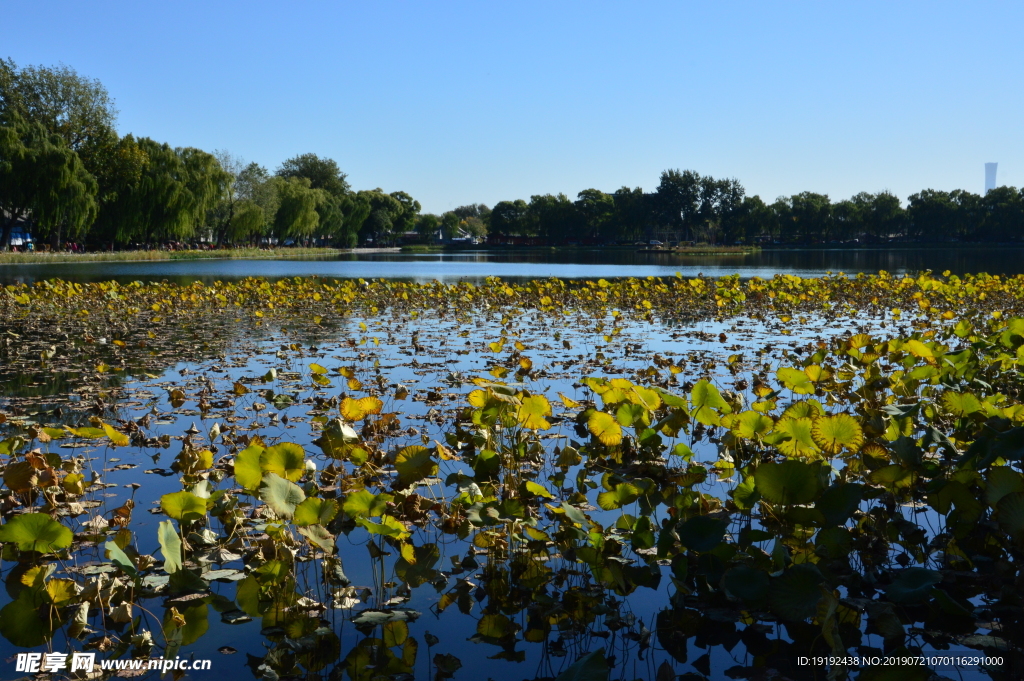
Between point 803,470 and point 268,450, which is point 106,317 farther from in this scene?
point 803,470

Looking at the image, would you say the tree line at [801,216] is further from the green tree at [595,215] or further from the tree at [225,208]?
the tree at [225,208]

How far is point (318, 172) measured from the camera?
8850 centimetres

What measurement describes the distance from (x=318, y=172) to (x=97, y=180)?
160ft

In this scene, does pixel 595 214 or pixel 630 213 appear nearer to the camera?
pixel 630 213

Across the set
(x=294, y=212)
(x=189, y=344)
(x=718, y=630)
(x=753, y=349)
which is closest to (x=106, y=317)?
(x=189, y=344)

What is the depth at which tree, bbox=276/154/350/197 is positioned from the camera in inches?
3457

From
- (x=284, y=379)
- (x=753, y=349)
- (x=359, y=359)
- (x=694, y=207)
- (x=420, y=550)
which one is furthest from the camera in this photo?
(x=694, y=207)

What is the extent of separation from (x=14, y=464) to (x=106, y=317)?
9777 millimetres

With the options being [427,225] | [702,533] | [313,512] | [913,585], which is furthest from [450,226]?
[913,585]

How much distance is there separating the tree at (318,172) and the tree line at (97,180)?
26.8 metres

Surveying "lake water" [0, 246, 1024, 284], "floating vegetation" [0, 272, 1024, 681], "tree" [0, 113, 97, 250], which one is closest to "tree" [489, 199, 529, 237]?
"lake water" [0, 246, 1024, 284]

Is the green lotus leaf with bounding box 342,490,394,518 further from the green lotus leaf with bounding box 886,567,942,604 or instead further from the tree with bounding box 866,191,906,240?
the tree with bounding box 866,191,906,240

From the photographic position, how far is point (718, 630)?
2.55m

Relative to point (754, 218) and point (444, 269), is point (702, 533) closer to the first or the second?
point (444, 269)
